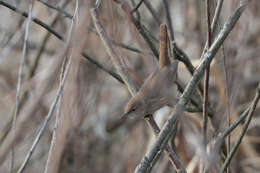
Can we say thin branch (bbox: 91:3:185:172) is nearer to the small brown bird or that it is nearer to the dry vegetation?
the dry vegetation

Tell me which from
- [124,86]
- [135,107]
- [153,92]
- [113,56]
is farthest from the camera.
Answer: [124,86]

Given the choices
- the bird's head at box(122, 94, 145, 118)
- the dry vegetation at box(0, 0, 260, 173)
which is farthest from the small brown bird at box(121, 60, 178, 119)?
the dry vegetation at box(0, 0, 260, 173)

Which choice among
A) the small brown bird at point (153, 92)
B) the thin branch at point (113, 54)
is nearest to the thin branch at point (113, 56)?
the thin branch at point (113, 54)

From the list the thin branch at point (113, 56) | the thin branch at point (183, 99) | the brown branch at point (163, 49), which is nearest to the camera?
the thin branch at point (183, 99)

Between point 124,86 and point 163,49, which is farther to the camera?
point 124,86

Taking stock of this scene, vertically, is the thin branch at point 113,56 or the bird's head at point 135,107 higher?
the thin branch at point 113,56

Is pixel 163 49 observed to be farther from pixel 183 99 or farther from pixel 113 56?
pixel 183 99

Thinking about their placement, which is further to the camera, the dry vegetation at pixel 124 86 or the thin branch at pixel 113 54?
the dry vegetation at pixel 124 86

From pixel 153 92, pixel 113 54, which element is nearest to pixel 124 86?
pixel 153 92

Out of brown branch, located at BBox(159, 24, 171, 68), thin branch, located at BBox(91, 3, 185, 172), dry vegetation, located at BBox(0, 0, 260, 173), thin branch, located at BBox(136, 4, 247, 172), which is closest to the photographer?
thin branch, located at BBox(136, 4, 247, 172)

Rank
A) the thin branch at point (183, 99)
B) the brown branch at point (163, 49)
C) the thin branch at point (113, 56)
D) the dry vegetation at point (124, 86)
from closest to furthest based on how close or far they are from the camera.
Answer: the thin branch at point (183, 99)
the thin branch at point (113, 56)
the brown branch at point (163, 49)
the dry vegetation at point (124, 86)

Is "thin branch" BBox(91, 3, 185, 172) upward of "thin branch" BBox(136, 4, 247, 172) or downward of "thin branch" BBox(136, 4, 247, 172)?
upward

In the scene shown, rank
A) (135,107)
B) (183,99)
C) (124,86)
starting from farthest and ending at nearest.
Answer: (124,86), (135,107), (183,99)

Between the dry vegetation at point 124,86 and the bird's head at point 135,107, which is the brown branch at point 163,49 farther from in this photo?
the bird's head at point 135,107
